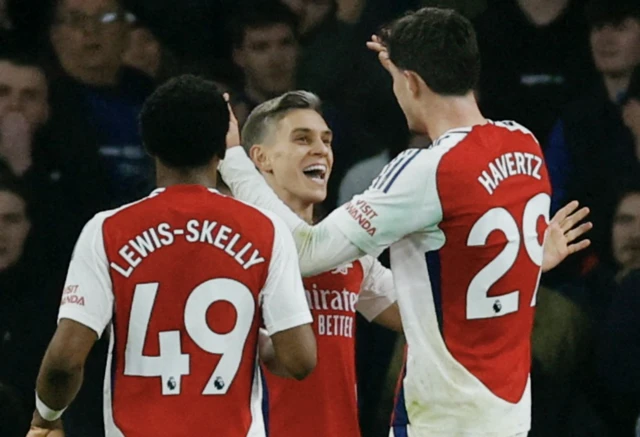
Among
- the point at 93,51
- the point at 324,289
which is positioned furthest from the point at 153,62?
the point at 324,289

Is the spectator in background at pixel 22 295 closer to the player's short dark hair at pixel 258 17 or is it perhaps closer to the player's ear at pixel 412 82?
the player's short dark hair at pixel 258 17

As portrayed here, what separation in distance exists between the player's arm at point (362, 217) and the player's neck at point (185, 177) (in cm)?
38

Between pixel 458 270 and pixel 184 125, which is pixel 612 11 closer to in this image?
pixel 458 270

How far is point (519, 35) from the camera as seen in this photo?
512 centimetres

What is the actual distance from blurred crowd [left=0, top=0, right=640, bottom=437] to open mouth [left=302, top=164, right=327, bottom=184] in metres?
1.70

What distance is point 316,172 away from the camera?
11.1 ft

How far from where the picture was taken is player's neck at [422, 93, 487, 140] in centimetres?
284

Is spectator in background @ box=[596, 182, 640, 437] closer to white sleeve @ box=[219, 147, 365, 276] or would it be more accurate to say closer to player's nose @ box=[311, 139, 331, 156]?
player's nose @ box=[311, 139, 331, 156]

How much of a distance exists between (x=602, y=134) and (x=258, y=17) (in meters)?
1.50

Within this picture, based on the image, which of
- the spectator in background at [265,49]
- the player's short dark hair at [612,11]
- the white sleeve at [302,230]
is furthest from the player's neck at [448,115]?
the player's short dark hair at [612,11]

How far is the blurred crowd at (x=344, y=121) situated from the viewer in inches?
197

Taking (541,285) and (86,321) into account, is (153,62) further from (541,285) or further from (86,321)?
(86,321)

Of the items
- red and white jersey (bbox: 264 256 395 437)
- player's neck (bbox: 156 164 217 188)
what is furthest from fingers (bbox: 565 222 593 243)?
player's neck (bbox: 156 164 217 188)

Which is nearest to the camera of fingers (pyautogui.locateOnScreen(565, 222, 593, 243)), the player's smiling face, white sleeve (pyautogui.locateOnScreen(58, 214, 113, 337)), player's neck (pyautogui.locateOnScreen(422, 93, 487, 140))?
white sleeve (pyautogui.locateOnScreen(58, 214, 113, 337))
